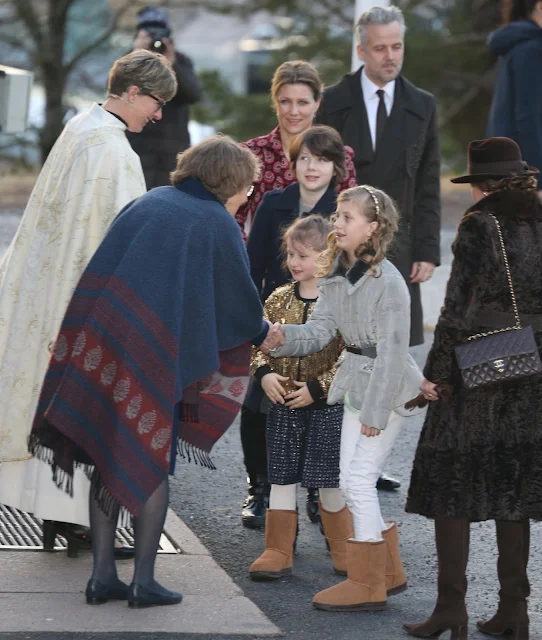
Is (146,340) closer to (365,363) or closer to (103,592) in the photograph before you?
(365,363)

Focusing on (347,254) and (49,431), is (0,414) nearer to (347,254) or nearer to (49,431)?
(49,431)

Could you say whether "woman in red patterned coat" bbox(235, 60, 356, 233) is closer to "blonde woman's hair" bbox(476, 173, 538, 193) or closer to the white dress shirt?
the white dress shirt

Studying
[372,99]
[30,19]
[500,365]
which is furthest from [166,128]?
[30,19]

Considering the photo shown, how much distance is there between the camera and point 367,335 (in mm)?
4820

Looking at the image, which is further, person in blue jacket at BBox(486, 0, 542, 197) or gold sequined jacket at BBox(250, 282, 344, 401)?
person in blue jacket at BBox(486, 0, 542, 197)

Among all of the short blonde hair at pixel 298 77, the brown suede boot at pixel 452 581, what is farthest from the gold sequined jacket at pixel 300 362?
the short blonde hair at pixel 298 77

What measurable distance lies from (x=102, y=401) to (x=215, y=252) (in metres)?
0.62

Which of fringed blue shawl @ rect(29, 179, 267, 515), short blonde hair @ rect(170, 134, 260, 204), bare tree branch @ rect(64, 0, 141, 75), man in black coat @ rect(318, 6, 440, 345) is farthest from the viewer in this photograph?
bare tree branch @ rect(64, 0, 141, 75)

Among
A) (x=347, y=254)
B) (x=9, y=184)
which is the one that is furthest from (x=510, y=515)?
(x=9, y=184)

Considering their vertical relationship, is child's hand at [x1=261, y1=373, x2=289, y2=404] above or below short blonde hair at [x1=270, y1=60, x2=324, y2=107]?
below

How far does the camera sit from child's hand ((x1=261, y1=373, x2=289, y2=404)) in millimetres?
5230

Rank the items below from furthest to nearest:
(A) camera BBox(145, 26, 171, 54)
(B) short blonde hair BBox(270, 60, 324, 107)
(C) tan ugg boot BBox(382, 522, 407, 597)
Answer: (A) camera BBox(145, 26, 171, 54) < (B) short blonde hair BBox(270, 60, 324, 107) < (C) tan ugg boot BBox(382, 522, 407, 597)

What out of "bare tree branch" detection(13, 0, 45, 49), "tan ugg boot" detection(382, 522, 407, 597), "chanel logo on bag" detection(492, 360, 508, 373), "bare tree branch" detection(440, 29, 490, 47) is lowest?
"tan ugg boot" detection(382, 522, 407, 597)

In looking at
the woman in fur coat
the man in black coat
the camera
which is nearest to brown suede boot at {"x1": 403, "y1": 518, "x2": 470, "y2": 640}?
the woman in fur coat
